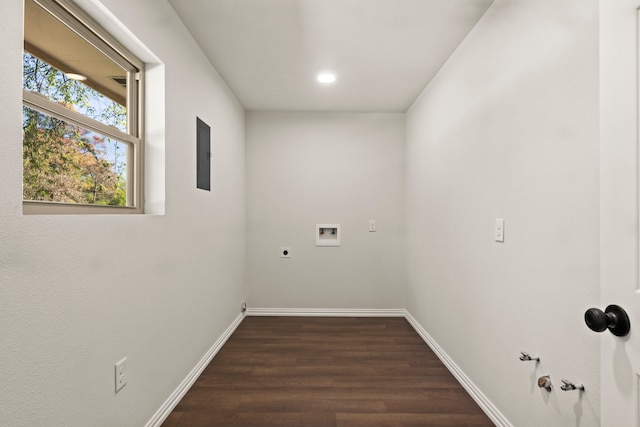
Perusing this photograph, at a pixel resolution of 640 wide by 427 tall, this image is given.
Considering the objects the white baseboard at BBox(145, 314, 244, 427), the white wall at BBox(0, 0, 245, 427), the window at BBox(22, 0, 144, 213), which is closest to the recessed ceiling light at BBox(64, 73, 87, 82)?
the window at BBox(22, 0, 144, 213)

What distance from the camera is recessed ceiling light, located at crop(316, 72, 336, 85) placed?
2.84m

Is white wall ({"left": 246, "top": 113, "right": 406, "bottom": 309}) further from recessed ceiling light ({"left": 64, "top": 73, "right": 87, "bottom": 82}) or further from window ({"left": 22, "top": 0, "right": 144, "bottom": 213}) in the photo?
recessed ceiling light ({"left": 64, "top": 73, "right": 87, "bottom": 82})

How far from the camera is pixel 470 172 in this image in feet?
7.14

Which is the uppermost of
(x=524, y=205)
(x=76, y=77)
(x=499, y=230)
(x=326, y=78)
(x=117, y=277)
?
(x=326, y=78)

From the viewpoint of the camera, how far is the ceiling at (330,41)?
195cm

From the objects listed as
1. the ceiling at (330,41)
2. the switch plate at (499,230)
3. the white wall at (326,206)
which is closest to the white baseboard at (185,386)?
the white wall at (326,206)

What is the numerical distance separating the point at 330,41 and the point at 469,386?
8.01ft

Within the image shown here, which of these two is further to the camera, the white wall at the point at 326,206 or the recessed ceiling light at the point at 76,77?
the white wall at the point at 326,206

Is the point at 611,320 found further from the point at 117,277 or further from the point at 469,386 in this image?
the point at 117,277

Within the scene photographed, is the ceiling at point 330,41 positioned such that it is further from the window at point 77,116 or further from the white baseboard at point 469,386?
the white baseboard at point 469,386

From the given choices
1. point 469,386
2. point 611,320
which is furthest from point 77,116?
point 469,386

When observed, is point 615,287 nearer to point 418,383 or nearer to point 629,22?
point 629,22

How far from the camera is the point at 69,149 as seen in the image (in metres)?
1.32

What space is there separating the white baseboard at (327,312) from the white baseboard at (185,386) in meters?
0.73
